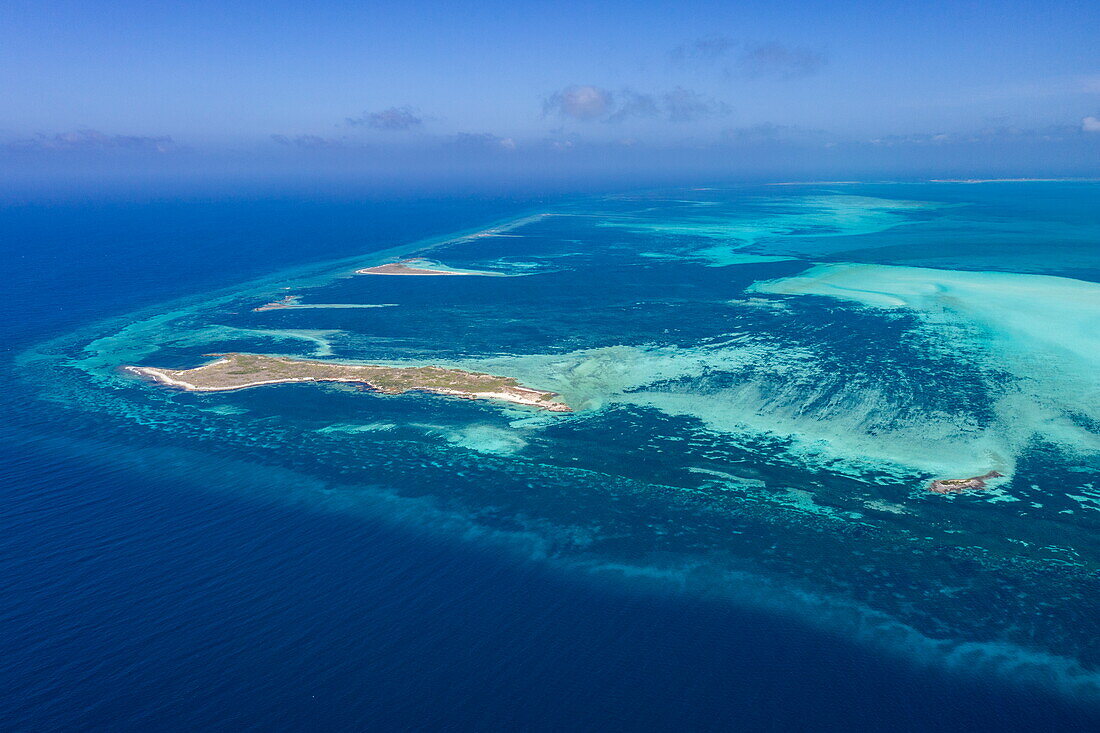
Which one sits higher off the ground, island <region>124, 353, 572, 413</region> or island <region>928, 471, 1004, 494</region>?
island <region>124, 353, 572, 413</region>

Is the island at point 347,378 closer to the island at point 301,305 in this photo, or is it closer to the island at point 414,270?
the island at point 301,305

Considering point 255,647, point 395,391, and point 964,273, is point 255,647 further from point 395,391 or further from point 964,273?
point 964,273

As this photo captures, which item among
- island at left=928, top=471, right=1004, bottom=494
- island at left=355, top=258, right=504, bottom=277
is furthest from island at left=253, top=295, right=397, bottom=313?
island at left=928, top=471, right=1004, bottom=494

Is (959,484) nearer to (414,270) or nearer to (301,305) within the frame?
(301,305)

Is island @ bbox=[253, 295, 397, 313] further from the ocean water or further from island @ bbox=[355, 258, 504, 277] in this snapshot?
island @ bbox=[355, 258, 504, 277]

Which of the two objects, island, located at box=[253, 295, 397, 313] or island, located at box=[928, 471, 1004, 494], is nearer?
island, located at box=[928, 471, 1004, 494]

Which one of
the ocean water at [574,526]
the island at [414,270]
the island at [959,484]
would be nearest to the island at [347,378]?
the ocean water at [574,526]
